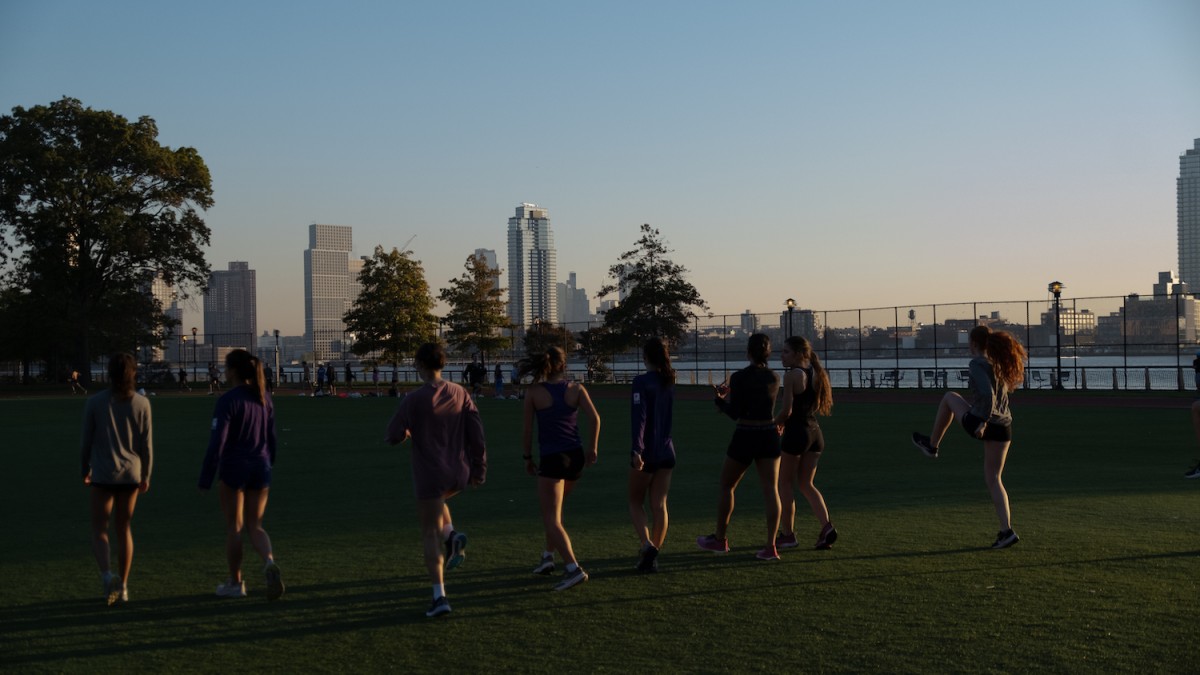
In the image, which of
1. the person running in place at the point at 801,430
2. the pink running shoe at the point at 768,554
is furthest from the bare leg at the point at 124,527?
the person running in place at the point at 801,430

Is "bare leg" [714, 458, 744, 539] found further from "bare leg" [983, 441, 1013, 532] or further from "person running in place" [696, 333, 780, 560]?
"bare leg" [983, 441, 1013, 532]

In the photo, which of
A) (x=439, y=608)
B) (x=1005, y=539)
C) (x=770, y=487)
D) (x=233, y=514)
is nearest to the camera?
(x=439, y=608)

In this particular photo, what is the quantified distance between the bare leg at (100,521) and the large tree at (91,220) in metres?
51.9

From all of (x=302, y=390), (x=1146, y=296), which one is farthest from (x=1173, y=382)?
Answer: (x=302, y=390)

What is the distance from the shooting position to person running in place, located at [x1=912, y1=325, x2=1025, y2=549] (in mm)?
8891

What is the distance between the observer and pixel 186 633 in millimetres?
6703

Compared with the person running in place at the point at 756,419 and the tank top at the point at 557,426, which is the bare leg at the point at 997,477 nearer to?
the person running in place at the point at 756,419

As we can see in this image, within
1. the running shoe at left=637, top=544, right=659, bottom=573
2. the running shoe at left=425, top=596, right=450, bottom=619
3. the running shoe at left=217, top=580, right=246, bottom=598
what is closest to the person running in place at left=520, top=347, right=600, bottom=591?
the running shoe at left=637, top=544, right=659, bottom=573

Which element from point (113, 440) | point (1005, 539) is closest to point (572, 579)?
point (113, 440)

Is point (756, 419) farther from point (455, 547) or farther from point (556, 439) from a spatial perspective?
point (455, 547)

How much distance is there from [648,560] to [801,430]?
1770mm

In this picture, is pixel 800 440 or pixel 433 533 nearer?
pixel 433 533

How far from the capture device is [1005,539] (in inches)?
350

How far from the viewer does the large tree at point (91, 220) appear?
5528 centimetres
